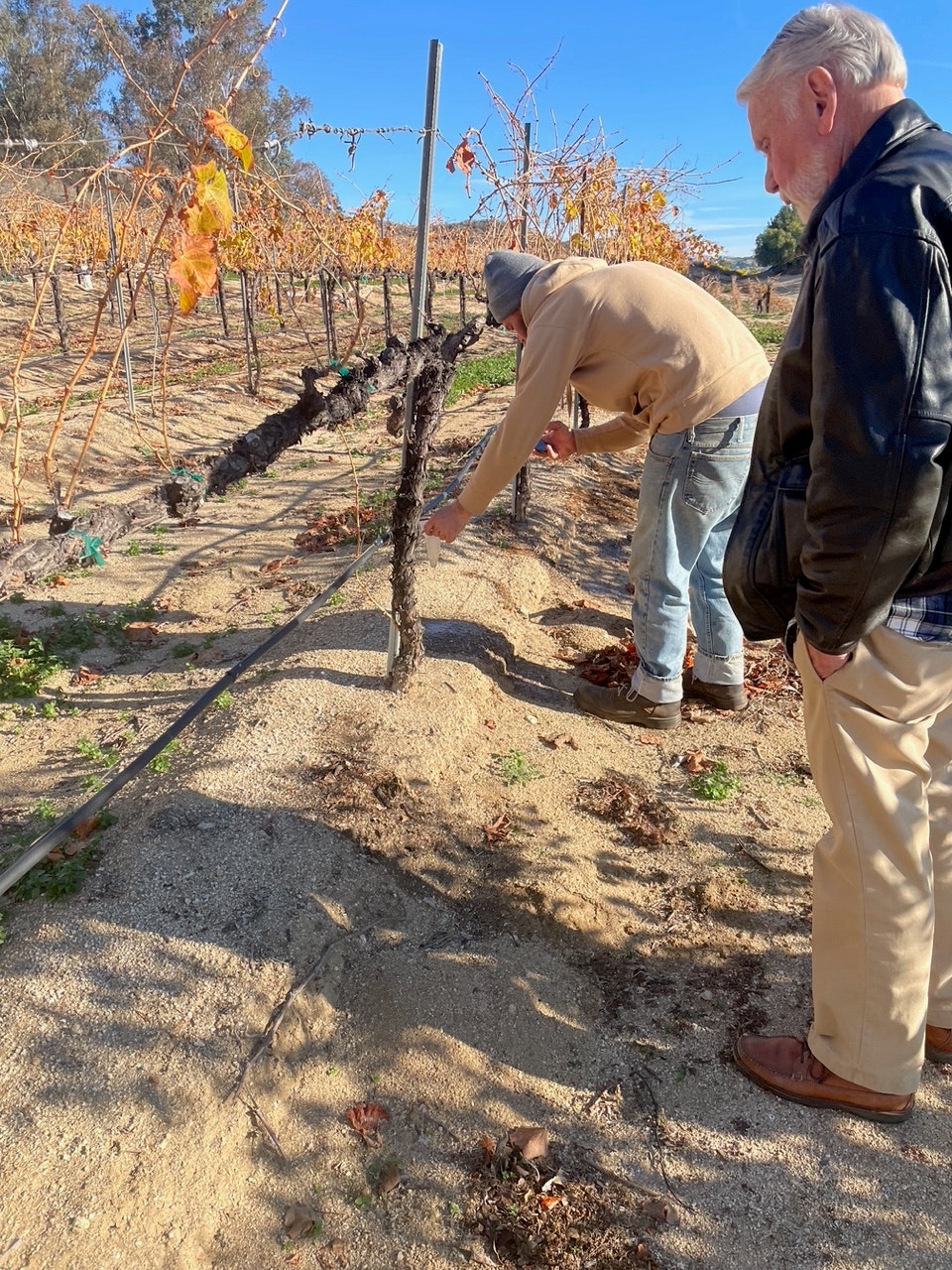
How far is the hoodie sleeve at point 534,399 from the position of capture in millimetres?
2756

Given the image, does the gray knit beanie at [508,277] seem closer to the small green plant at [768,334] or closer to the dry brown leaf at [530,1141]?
the dry brown leaf at [530,1141]

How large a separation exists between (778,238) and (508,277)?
57.4 m

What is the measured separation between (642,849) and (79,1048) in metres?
1.84

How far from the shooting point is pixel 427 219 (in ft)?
→ 10.2

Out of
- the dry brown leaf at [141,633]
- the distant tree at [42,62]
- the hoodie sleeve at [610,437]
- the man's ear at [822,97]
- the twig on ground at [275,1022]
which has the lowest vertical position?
the twig on ground at [275,1022]

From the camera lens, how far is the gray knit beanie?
3.07 metres

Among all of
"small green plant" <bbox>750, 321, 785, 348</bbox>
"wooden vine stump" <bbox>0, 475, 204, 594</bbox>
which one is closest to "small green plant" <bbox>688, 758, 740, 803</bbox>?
"wooden vine stump" <bbox>0, 475, 204, 594</bbox>

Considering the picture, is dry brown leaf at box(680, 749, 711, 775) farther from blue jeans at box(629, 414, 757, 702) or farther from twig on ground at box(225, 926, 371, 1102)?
twig on ground at box(225, 926, 371, 1102)

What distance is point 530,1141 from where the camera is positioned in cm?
199

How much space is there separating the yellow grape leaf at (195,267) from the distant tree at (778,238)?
53951 millimetres

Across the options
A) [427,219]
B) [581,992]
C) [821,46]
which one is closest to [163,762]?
[581,992]

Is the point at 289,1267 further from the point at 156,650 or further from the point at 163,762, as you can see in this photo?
the point at 156,650

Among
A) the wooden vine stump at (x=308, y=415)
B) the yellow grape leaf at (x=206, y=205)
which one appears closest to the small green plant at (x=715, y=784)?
the wooden vine stump at (x=308, y=415)

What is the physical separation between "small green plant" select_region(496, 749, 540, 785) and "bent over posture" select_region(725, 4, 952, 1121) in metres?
1.46
